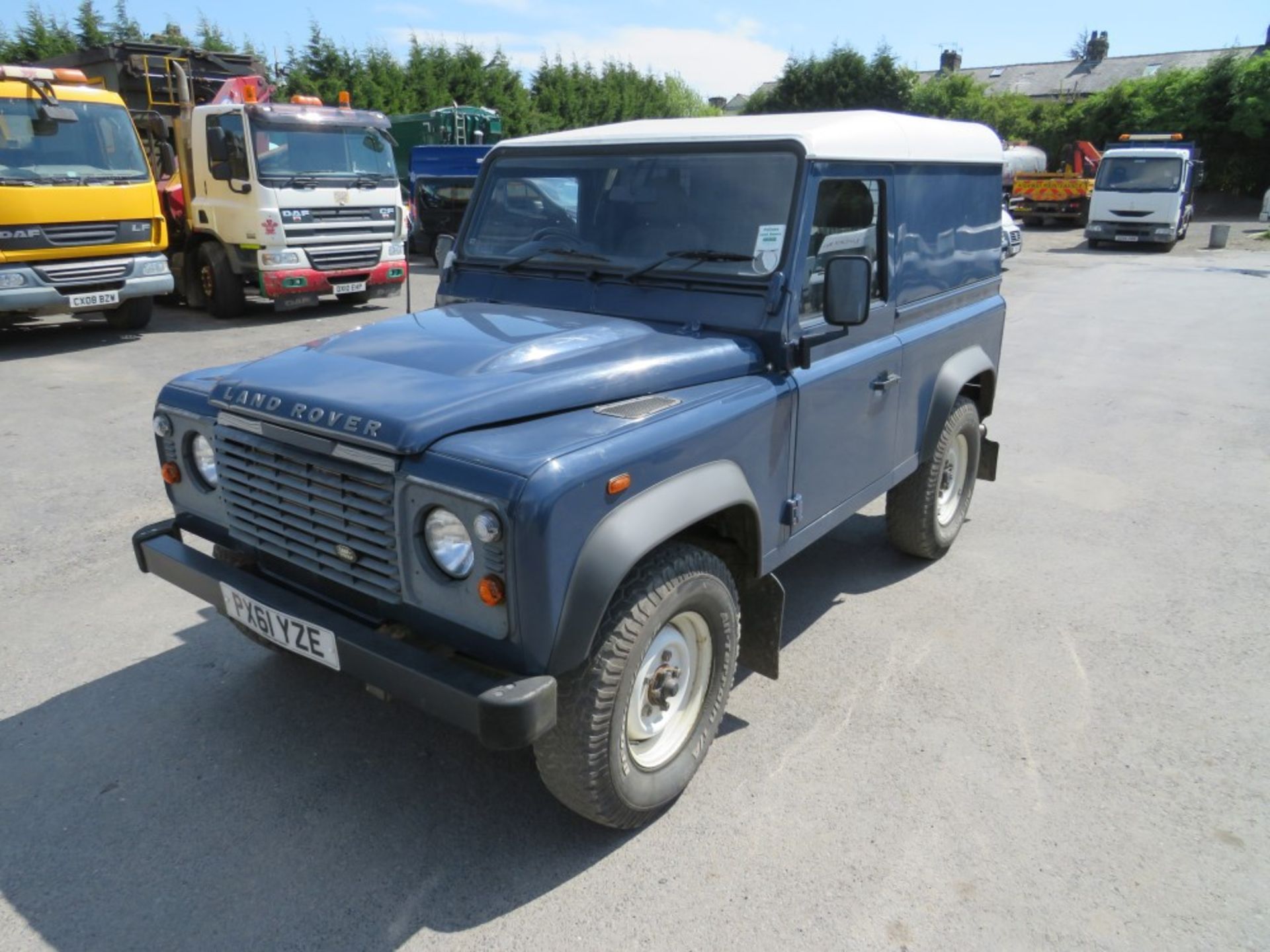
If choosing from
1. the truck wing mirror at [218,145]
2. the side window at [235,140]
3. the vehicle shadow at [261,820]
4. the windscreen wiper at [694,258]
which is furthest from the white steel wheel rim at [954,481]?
the truck wing mirror at [218,145]

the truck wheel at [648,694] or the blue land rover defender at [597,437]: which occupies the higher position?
the blue land rover defender at [597,437]

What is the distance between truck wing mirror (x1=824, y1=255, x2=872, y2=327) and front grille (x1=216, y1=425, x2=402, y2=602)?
5.58ft

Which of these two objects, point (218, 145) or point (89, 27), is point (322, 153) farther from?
point (89, 27)

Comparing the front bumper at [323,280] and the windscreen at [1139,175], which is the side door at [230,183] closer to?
the front bumper at [323,280]

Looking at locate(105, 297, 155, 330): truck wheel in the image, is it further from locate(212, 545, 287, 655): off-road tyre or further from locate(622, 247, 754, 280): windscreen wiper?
locate(622, 247, 754, 280): windscreen wiper

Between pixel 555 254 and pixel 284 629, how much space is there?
186 centimetres

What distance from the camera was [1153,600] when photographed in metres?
4.66

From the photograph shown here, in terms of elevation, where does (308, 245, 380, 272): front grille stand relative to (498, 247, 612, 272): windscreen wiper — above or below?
below

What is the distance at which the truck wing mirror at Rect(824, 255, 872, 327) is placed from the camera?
3303 millimetres

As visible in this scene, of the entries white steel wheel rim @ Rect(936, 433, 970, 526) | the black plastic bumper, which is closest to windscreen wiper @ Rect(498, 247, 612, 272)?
the black plastic bumper

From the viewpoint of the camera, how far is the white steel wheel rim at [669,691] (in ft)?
9.77

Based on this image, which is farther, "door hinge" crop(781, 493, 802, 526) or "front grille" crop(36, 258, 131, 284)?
"front grille" crop(36, 258, 131, 284)

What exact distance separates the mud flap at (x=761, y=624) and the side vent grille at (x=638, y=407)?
2.57 ft

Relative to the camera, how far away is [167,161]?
12.7m
